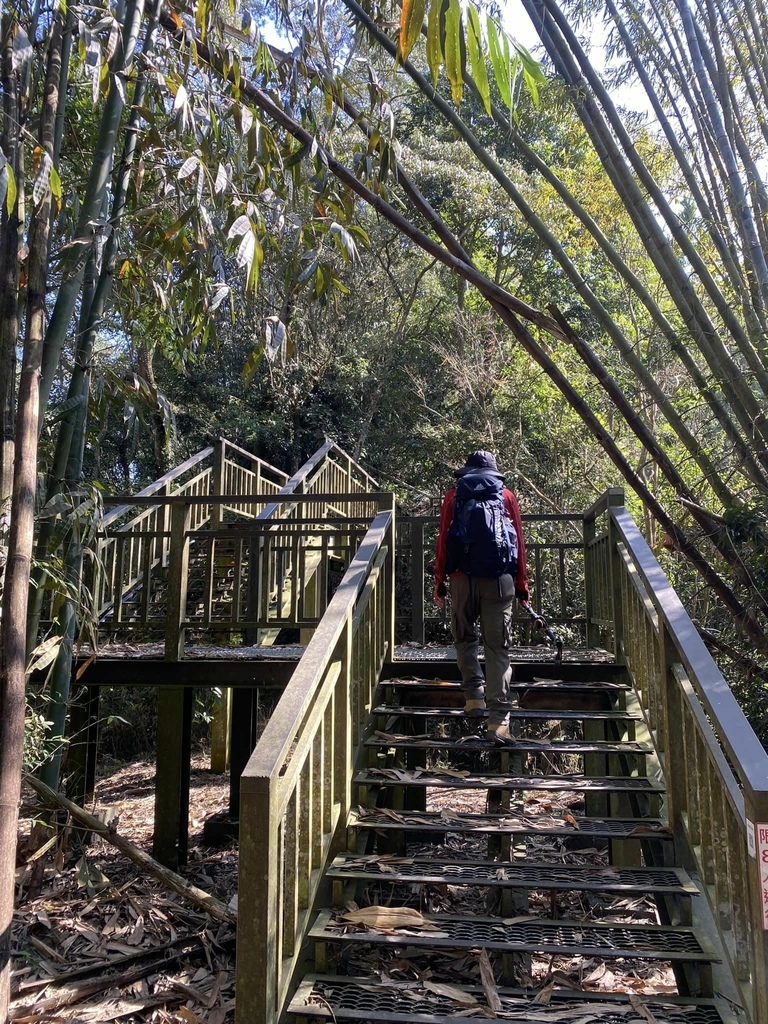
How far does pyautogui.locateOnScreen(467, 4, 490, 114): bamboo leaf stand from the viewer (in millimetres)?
2326

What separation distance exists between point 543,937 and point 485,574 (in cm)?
191

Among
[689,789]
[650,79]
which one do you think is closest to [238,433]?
[650,79]

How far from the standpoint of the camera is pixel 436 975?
11.8 feet

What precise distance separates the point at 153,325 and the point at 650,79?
14.4 ft

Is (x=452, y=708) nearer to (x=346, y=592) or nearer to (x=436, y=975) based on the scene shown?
(x=346, y=592)

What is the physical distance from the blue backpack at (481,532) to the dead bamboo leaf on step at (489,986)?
200 centimetres

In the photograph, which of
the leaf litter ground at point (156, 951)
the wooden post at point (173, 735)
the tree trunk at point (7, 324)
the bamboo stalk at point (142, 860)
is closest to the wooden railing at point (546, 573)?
the wooden post at point (173, 735)

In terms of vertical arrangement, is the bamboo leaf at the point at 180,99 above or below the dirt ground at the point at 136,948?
above

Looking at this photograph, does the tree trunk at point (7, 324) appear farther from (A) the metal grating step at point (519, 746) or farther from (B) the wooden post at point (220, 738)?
(B) the wooden post at point (220, 738)

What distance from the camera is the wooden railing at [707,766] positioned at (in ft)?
7.90

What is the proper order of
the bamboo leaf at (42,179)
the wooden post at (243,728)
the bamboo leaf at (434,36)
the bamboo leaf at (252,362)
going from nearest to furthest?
the bamboo leaf at (434,36), the bamboo leaf at (42,179), the bamboo leaf at (252,362), the wooden post at (243,728)

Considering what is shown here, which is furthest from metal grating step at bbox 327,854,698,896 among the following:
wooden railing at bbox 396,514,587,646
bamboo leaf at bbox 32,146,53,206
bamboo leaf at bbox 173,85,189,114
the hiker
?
wooden railing at bbox 396,514,587,646

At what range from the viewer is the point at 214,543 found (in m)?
7.55

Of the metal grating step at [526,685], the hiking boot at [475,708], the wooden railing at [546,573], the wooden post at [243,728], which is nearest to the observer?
the hiking boot at [475,708]
